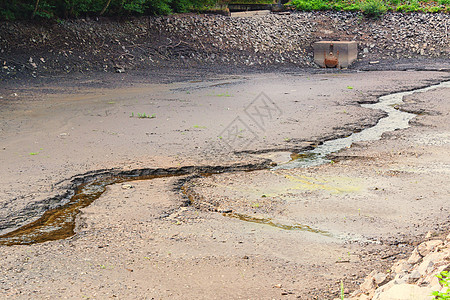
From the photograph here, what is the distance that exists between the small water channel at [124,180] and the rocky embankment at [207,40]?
37.4ft

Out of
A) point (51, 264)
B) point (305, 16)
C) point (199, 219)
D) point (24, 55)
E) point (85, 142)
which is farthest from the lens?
point (305, 16)

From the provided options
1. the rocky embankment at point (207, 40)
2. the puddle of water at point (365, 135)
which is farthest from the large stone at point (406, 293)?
the rocky embankment at point (207, 40)

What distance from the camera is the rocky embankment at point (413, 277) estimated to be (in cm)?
328

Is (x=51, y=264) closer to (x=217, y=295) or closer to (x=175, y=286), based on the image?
(x=175, y=286)

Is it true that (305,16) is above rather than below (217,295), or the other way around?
above

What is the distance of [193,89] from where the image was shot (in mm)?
15383

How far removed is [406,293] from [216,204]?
3.05 m

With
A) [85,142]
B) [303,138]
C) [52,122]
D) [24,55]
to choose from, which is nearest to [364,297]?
[303,138]

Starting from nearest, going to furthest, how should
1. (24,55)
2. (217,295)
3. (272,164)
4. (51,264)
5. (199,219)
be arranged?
(217,295), (51,264), (199,219), (272,164), (24,55)

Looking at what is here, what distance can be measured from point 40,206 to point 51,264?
1530 millimetres

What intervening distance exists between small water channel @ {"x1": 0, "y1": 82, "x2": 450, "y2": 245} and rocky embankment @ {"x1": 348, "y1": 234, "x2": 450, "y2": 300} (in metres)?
1.07

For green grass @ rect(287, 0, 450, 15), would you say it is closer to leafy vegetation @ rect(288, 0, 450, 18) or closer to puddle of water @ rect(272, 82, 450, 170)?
leafy vegetation @ rect(288, 0, 450, 18)

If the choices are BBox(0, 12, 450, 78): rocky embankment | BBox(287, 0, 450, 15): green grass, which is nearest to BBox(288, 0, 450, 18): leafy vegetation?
BBox(287, 0, 450, 15): green grass

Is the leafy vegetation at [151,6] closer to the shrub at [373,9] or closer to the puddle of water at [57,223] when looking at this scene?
the shrub at [373,9]
